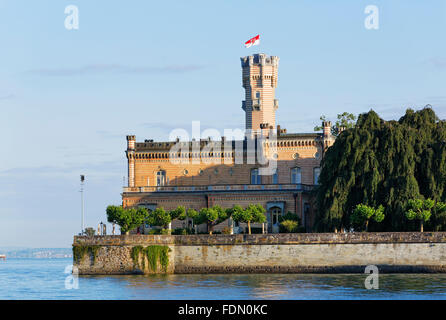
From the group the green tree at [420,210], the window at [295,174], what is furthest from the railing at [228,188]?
the green tree at [420,210]

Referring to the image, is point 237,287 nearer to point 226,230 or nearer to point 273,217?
point 226,230

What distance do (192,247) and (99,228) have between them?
30.2 ft

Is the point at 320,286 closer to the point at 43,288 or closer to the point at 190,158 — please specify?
the point at 43,288

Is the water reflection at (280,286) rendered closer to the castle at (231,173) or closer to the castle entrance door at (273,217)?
the castle entrance door at (273,217)

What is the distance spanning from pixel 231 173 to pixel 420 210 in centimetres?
2104

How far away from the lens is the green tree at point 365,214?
6844 cm

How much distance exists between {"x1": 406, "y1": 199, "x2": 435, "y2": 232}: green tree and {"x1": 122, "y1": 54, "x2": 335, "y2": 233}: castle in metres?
14.0

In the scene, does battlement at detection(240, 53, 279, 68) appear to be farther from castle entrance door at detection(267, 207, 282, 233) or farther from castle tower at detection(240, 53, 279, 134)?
castle entrance door at detection(267, 207, 282, 233)

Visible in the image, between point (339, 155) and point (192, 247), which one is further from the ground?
point (339, 155)

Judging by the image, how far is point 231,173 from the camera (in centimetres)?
8494

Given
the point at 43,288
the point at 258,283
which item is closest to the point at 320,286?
the point at 258,283

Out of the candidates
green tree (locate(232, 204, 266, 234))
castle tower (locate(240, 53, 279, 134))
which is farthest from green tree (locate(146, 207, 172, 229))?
castle tower (locate(240, 53, 279, 134))

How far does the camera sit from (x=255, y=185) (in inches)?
3182
